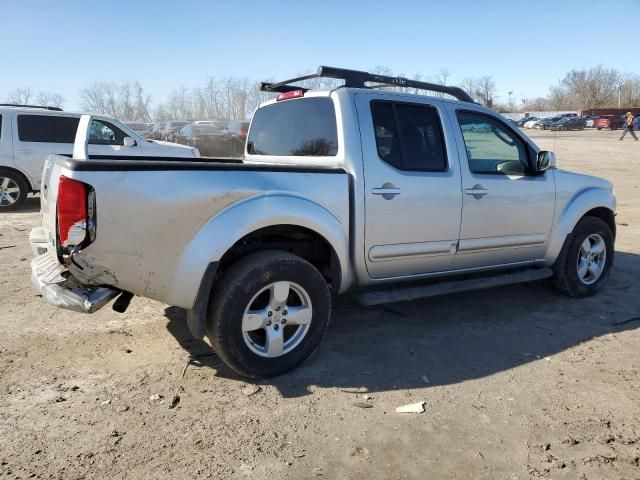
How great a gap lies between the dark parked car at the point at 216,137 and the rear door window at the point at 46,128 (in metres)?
9.05

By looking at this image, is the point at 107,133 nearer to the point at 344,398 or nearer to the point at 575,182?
the point at 575,182

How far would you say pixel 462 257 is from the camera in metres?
4.37

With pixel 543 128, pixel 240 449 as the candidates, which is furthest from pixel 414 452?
pixel 543 128

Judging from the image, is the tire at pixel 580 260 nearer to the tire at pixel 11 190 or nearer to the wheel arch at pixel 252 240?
the wheel arch at pixel 252 240

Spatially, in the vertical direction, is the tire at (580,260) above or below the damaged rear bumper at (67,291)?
below

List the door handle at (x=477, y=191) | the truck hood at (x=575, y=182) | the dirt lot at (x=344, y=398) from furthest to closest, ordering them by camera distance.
Answer: the truck hood at (x=575, y=182)
the door handle at (x=477, y=191)
the dirt lot at (x=344, y=398)

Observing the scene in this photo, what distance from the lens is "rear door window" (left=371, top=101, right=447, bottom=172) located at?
397cm

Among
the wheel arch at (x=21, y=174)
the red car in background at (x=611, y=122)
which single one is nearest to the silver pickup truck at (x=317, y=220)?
the wheel arch at (x=21, y=174)

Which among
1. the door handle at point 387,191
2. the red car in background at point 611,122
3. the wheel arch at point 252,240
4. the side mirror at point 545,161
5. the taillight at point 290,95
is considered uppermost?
the red car in background at point 611,122

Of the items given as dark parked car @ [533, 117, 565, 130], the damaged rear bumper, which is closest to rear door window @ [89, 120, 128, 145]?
the damaged rear bumper

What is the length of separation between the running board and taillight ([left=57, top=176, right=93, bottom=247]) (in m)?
1.99

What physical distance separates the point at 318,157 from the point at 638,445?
9.08 ft

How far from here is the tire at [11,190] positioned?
10.2 meters

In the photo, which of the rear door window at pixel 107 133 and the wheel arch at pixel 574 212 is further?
the rear door window at pixel 107 133
